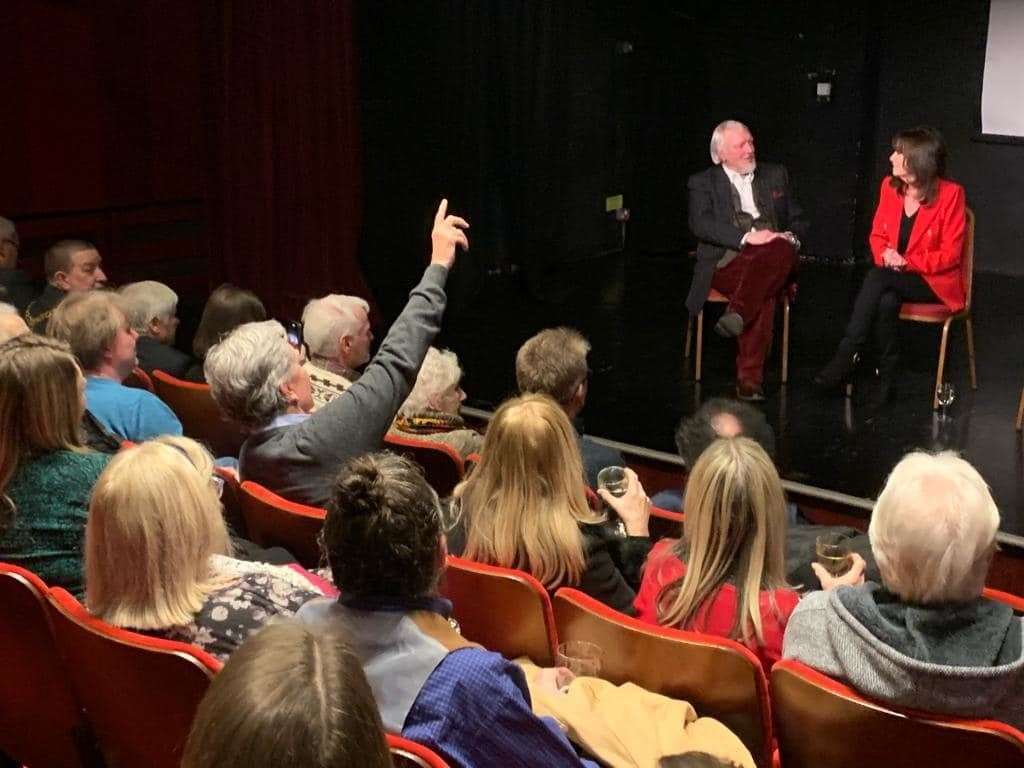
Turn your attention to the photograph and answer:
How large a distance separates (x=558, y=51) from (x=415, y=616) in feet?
21.9

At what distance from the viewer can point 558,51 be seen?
7926 millimetres

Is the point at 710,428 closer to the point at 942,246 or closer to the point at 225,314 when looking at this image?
the point at 225,314

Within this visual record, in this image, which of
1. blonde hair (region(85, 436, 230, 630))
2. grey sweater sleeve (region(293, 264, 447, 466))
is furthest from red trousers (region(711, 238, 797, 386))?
blonde hair (region(85, 436, 230, 630))

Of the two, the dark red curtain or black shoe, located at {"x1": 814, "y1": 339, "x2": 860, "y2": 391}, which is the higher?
the dark red curtain

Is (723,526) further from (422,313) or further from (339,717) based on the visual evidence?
(339,717)

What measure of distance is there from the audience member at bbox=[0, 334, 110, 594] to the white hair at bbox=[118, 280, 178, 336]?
5.50 ft

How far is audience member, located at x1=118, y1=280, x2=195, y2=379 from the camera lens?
4.11 metres

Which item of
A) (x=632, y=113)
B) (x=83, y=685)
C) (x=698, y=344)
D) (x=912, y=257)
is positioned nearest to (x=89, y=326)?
(x=83, y=685)

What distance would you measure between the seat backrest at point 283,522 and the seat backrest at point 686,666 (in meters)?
0.66

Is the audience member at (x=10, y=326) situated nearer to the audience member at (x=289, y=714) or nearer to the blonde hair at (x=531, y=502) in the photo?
the blonde hair at (x=531, y=502)

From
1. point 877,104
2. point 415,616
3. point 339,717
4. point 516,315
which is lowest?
point 516,315

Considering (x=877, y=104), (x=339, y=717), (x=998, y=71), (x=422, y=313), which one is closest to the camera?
(x=339, y=717)

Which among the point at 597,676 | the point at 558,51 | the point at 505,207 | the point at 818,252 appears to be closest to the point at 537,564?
the point at 597,676

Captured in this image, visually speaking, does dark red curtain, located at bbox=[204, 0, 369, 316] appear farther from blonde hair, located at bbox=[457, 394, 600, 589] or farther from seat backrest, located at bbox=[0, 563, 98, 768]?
seat backrest, located at bbox=[0, 563, 98, 768]
